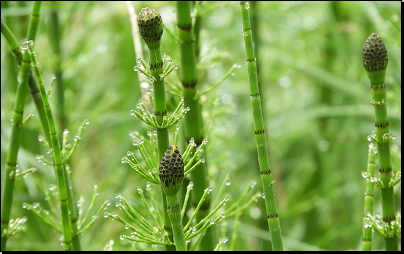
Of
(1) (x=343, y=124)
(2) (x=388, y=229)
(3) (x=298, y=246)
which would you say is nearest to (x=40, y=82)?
(2) (x=388, y=229)

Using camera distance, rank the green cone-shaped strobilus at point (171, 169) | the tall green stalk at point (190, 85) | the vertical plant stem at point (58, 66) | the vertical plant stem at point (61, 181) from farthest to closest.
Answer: the vertical plant stem at point (58, 66) → the tall green stalk at point (190, 85) → the vertical plant stem at point (61, 181) → the green cone-shaped strobilus at point (171, 169)

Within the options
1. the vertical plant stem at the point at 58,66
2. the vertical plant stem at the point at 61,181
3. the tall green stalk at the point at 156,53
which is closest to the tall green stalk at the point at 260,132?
the tall green stalk at the point at 156,53

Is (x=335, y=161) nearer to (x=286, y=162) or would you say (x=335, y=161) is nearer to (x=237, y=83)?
(x=286, y=162)

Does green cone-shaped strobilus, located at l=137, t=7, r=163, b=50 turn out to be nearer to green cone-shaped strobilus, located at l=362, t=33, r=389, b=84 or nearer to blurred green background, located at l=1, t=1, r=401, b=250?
green cone-shaped strobilus, located at l=362, t=33, r=389, b=84

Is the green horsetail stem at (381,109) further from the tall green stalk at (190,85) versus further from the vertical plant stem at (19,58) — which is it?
the vertical plant stem at (19,58)

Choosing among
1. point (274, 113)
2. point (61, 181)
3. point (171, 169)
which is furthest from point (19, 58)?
point (274, 113)

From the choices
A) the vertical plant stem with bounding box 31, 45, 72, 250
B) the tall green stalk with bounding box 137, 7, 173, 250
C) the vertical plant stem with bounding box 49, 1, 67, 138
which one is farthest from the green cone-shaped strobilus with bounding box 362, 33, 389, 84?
the vertical plant stem with bounding box 49, 1, 67, 138
